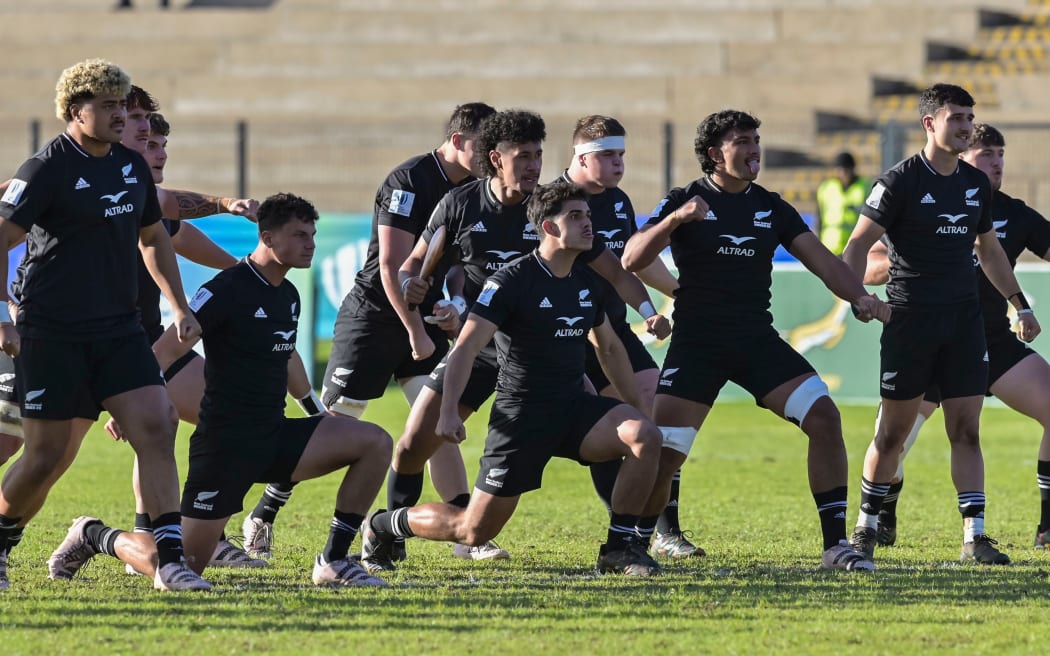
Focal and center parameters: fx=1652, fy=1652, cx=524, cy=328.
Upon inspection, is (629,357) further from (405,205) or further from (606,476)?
(405,205)

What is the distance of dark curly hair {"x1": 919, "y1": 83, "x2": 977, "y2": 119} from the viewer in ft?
26.8

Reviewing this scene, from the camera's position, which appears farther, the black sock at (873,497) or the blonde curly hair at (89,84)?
the black sock at (873,497)

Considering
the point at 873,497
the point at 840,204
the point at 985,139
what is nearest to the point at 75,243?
the point at 873,497

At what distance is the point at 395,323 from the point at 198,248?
1102 mm

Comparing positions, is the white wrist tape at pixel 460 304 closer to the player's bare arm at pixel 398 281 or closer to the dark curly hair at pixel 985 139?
the player's bare arm at pixel 398 281

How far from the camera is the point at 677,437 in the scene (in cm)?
799

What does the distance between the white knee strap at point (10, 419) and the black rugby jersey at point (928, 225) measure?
4286 mm

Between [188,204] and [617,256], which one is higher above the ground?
[188,204]

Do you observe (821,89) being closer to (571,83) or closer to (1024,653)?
(571,83)

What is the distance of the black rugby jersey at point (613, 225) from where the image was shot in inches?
338

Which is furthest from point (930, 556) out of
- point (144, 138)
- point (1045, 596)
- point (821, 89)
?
point (821, 89)

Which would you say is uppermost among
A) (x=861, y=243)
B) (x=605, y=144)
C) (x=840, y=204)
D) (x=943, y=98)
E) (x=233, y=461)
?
(x=840, y=204)

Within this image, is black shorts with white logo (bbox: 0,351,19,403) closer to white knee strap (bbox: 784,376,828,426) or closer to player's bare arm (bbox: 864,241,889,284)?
white knee strap (bbox: 784,376,828,426)

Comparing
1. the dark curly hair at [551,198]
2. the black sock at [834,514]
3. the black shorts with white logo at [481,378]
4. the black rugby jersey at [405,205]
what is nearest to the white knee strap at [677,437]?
the black sock at [834,514]
